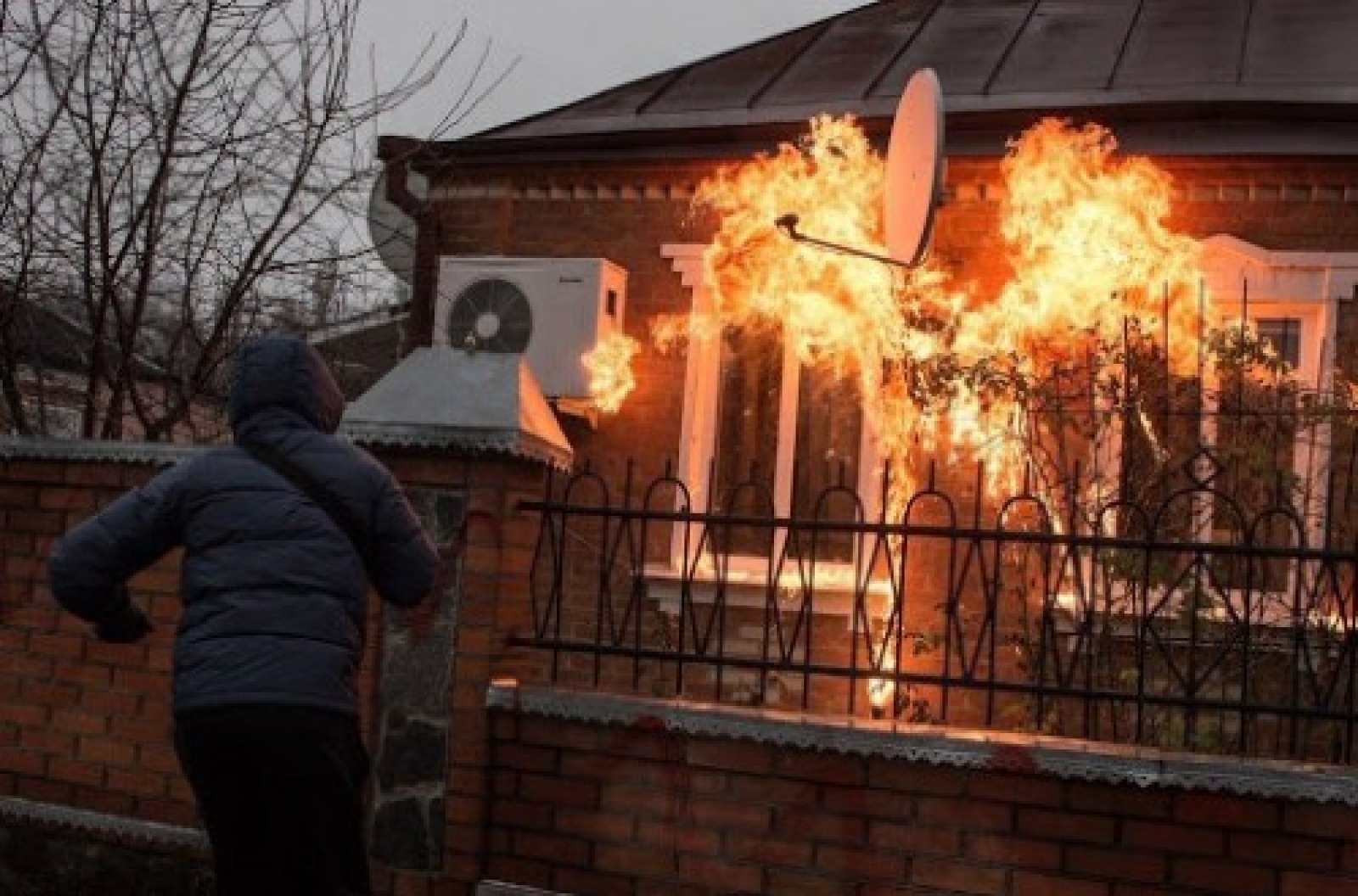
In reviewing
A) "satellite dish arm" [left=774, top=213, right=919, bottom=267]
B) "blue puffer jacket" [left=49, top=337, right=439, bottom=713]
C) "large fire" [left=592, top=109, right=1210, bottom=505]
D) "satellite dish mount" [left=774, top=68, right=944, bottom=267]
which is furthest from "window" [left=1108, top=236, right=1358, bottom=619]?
"blue puffer jacket" [left=49, top=337, right=439, bottom=713]

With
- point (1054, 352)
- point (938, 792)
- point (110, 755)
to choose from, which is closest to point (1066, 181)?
point (1054, 352)

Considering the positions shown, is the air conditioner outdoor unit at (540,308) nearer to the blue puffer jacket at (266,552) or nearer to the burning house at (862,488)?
the burning house at (862,488)

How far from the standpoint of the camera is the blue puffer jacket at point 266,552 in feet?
9.89

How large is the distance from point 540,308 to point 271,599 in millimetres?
5843

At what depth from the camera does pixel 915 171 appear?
A: 6875 millimetres

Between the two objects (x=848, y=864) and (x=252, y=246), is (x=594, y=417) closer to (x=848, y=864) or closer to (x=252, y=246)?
(x=252, y=246)

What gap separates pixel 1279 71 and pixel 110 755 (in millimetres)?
7080

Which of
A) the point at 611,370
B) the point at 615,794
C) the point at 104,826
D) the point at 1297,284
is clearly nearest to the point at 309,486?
the point at 615,794

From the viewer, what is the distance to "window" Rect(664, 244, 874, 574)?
864cm

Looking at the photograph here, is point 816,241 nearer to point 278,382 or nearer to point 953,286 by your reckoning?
point 953,286

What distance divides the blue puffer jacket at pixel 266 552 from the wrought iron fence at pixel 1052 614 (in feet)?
3.43

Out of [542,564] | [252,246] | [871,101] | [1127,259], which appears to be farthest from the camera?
[871,101]

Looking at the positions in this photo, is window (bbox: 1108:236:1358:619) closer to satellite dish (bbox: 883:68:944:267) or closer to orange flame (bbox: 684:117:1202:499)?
orange flame (bbox: 684:117:1202:499)

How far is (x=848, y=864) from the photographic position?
378 centimetres
